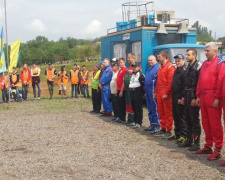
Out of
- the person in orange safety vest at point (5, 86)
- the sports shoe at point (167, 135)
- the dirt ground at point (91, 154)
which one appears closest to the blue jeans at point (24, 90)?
the person in orange safety vest at point (5, 86)

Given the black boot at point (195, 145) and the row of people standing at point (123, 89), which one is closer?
the black boot at point (195, 145)

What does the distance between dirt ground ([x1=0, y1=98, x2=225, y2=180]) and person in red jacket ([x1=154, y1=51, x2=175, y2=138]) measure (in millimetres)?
514

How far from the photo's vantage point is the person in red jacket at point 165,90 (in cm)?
833

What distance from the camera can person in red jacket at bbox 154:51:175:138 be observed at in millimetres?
8328

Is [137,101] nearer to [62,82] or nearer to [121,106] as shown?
[121,106]

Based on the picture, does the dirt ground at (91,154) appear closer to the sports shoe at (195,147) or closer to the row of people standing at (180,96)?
the sports shoe at (195,147)

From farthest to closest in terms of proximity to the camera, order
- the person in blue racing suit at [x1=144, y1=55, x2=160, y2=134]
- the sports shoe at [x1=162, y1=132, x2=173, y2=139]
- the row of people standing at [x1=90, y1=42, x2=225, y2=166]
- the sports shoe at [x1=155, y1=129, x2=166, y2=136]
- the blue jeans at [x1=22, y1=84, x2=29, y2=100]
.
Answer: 1. the blue jeans at [x1=22, y1=84, x2=29, y2=100]
2. the person in blue racing suit at [x1=144, y1=55, x2=160, y2=134]
3. the sports shoe at [x1=155, y1=129, x2=166, y2=136]
4. the sports shoe at [x1=162, y1=132, x2=173, y2=139]
5. the row of people standing at [x1=90, y1=42, x2=225, y2=166]

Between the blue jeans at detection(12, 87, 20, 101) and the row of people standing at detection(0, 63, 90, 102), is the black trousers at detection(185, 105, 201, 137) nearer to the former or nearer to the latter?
the row of people standing at detection(0, 63, 90, 102)

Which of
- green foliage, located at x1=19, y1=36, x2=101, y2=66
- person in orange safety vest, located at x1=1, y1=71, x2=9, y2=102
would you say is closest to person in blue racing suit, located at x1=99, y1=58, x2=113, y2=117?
person in orange safety vest, located at x1=1, y1=71, x2=9, y2=102

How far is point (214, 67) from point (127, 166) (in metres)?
2.22

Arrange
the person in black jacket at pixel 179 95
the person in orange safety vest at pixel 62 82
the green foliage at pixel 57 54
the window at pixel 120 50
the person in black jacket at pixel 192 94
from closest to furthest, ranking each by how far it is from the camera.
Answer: the person in black jacket at pixel 192 94
the person in black jacket at pixel 179 95
the window at pixel 120 50
the person in orange safety vest at pixel 62 82
the green foliage at pixel 57 54

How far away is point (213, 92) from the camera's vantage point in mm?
6492

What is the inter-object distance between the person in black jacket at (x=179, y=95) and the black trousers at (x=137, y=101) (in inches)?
75.5

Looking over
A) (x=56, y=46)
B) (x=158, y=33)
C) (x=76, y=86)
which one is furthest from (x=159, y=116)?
(x=56, y=46)
